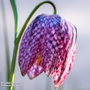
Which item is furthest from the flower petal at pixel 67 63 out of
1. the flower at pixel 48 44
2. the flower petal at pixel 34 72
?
the flower petal at pixel 34 72

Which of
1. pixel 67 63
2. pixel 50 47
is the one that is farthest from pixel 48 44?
pixel 67 63

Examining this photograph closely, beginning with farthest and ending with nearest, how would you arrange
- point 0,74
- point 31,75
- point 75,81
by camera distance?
1. point 75,81
2. point 0,74
3. point 31,75

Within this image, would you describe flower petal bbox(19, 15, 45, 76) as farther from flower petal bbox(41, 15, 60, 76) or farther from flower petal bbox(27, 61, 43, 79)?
flower petal bbox(27, 61, 43, 79)

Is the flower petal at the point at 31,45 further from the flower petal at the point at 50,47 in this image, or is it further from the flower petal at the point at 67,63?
the flower petal at the point at 67,63

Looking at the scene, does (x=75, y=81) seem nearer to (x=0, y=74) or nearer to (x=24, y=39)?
(x=0, y=74)

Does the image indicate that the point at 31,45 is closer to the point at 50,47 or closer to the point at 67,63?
the point at 50,47

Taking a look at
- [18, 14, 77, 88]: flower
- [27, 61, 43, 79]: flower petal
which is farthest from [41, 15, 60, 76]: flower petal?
[27, 61, 43, 79]: flower petal

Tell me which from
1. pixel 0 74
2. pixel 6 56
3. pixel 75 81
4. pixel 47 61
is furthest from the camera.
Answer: pixel 75 81

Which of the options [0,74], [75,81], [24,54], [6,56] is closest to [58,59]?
[24,54]
